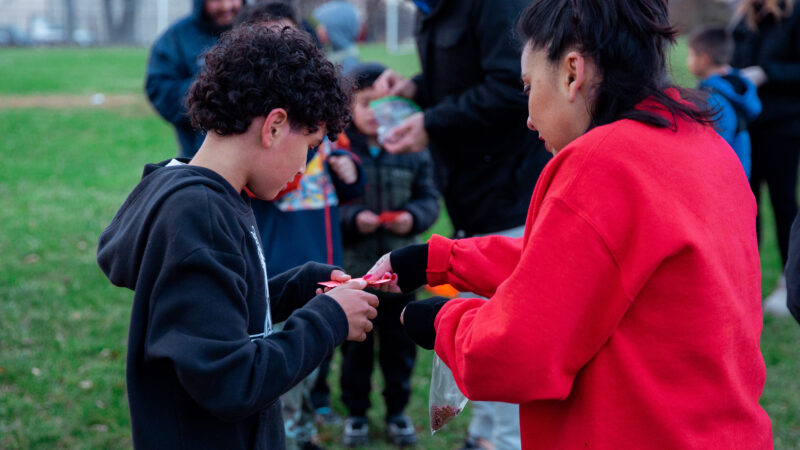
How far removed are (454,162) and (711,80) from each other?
2.40 m

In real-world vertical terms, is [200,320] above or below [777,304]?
above

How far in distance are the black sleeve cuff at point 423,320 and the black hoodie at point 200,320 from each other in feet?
0.67

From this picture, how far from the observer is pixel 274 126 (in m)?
2.01

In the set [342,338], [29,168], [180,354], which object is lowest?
[29,168]

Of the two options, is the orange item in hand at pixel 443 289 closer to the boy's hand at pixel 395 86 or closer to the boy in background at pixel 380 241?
the boy in background at pixel 380 241

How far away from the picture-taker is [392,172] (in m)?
4.46

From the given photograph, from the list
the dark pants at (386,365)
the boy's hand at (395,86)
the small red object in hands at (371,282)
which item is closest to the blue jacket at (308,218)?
the boy's hand at (395,86)

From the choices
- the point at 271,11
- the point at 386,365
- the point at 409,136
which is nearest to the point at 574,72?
the point at 409,136

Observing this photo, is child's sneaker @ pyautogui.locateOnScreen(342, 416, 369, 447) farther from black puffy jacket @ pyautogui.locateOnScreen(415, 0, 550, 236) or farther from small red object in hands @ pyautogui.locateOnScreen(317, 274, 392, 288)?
small red object in hands @ pyautogui.locateOnScreen(317, 274, 392, 288)

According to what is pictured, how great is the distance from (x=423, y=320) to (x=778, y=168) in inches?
201

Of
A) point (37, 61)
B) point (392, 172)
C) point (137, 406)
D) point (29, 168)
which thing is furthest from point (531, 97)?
point (37, 61)

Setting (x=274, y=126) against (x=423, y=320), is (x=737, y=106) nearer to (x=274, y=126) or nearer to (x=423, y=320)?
(x=423, y=320)

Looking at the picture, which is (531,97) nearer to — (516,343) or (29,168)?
(516,343)

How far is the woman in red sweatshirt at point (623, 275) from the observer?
64.3 inches
